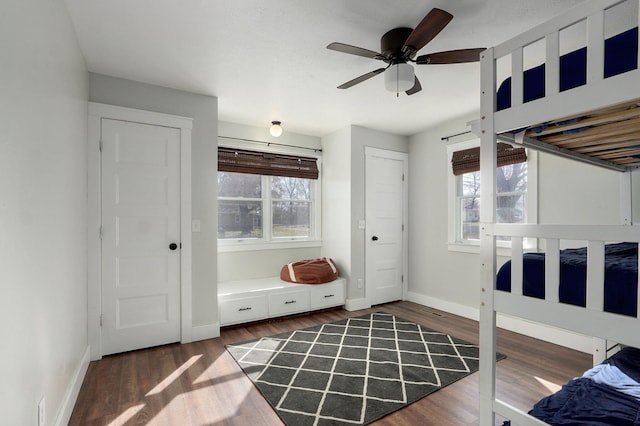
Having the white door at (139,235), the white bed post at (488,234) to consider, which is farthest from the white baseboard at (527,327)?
the white door at (139,235)

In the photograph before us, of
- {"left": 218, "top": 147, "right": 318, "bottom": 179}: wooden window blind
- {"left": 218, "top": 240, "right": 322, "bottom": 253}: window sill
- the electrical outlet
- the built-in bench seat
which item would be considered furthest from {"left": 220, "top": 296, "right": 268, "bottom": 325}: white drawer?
the electrical outlet

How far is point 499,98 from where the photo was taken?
1351 mm

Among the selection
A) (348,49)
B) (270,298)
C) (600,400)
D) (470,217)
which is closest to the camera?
(600,400)


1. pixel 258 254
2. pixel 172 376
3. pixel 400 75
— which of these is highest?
pixel 400 75

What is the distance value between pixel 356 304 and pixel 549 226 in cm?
315

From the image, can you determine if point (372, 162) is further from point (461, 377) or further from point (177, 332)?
point (177, 332)

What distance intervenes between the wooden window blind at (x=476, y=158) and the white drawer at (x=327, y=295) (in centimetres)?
203

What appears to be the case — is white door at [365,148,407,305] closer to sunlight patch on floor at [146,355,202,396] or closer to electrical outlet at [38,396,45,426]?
sunlight patch on floor at [146,355,202,396]

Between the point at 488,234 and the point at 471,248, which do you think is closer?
the point at 488,234

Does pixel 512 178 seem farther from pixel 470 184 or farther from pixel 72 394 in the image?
pixel 72 394

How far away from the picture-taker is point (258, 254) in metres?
4.13

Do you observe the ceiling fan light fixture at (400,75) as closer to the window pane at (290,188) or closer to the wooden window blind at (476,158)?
the wooden window blind at (476,158)

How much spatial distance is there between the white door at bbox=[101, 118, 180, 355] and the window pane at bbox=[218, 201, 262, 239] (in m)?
0.95

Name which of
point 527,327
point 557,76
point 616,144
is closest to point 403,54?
point 557,76
